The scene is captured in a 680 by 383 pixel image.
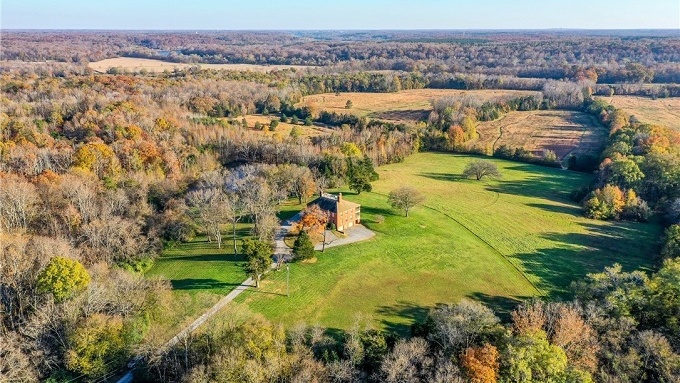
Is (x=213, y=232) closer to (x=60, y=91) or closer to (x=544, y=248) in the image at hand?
(x=544, y=248)

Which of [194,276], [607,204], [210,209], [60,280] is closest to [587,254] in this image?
[607,204]

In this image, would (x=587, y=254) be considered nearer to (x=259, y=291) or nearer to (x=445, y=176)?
(x=445, y=176)

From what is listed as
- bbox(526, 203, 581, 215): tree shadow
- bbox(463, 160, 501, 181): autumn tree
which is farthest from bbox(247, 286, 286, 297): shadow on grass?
bbox(463, 160, 501, 181): autumn tree

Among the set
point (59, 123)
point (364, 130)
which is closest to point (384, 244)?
point (364, 130)

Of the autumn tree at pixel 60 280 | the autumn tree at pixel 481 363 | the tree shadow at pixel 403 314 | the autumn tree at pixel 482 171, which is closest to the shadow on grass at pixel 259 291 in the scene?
the tree shadow at pixel 403 314

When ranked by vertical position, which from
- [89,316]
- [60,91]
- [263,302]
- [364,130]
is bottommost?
[263,302]

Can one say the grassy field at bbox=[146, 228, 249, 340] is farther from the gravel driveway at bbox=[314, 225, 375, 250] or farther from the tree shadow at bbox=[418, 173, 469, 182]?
the tree shadow at bbox=[418, 173, 469, 182]
